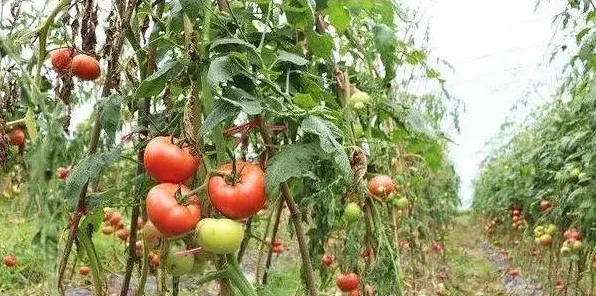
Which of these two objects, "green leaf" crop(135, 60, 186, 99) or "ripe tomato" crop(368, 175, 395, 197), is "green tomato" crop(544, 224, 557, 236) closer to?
"ripe tomato" crop(368, 175, 395, 197)

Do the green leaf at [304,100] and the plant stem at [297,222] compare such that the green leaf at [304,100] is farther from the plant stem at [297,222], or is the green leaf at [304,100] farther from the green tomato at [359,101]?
the green tomato at [359,101]

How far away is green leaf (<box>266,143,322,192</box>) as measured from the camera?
31.7 inches

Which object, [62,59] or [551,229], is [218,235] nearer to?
[62,59]

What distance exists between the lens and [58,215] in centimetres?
47

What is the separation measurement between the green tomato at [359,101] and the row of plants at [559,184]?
2.41ft

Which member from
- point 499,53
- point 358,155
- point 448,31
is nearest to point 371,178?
point 358,155

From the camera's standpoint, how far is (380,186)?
53.1 inches

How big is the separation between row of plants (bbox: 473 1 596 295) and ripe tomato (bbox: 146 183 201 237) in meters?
1.33

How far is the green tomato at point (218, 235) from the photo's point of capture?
76 centimetres

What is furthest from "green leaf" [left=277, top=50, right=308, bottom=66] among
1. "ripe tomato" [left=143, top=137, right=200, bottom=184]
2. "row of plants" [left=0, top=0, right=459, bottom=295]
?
"ripe tomato" [left=143, top=137, right=200, bottom=184]

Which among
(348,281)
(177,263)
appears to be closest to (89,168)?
(177,263)

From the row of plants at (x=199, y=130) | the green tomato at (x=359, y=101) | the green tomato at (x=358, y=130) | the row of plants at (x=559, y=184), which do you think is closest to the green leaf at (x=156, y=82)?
the row of plants at (x=199, y=130)

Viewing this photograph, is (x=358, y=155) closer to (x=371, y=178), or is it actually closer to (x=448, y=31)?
(x=371, y=178)

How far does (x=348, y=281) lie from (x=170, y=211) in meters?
0.99
